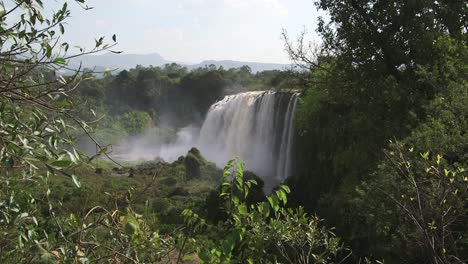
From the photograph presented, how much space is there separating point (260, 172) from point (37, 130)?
25228mm

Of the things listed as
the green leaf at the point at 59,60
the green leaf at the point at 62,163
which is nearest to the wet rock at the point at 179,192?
the green leaf at the point at 59,60

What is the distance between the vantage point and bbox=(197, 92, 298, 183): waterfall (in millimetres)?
23922

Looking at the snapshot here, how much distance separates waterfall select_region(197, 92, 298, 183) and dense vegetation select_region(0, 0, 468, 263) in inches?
74.8

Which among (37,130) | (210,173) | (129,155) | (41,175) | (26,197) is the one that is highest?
(37,130)

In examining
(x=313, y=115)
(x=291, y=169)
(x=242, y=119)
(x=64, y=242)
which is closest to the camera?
(x=64, y=242)

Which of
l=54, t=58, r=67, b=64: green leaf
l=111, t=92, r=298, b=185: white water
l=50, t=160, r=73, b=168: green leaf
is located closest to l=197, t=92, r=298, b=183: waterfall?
l=111, t=92, r=298, b=185: white water

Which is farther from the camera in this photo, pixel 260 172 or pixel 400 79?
pixel 260 172

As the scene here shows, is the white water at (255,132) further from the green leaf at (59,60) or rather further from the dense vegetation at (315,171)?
the green leaf at (59,60)

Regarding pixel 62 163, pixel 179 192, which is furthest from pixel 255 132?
pixel 62 163

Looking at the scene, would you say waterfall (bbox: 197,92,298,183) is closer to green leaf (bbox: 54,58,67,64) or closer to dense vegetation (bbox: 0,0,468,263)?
dense vegetation (bbox: 0,0,468,263)

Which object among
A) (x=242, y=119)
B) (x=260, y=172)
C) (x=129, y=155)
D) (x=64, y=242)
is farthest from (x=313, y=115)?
(x=129, y=155)

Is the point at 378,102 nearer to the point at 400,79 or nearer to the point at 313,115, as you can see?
the point at 400,79

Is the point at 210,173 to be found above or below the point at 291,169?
below

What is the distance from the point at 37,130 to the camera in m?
2.35
